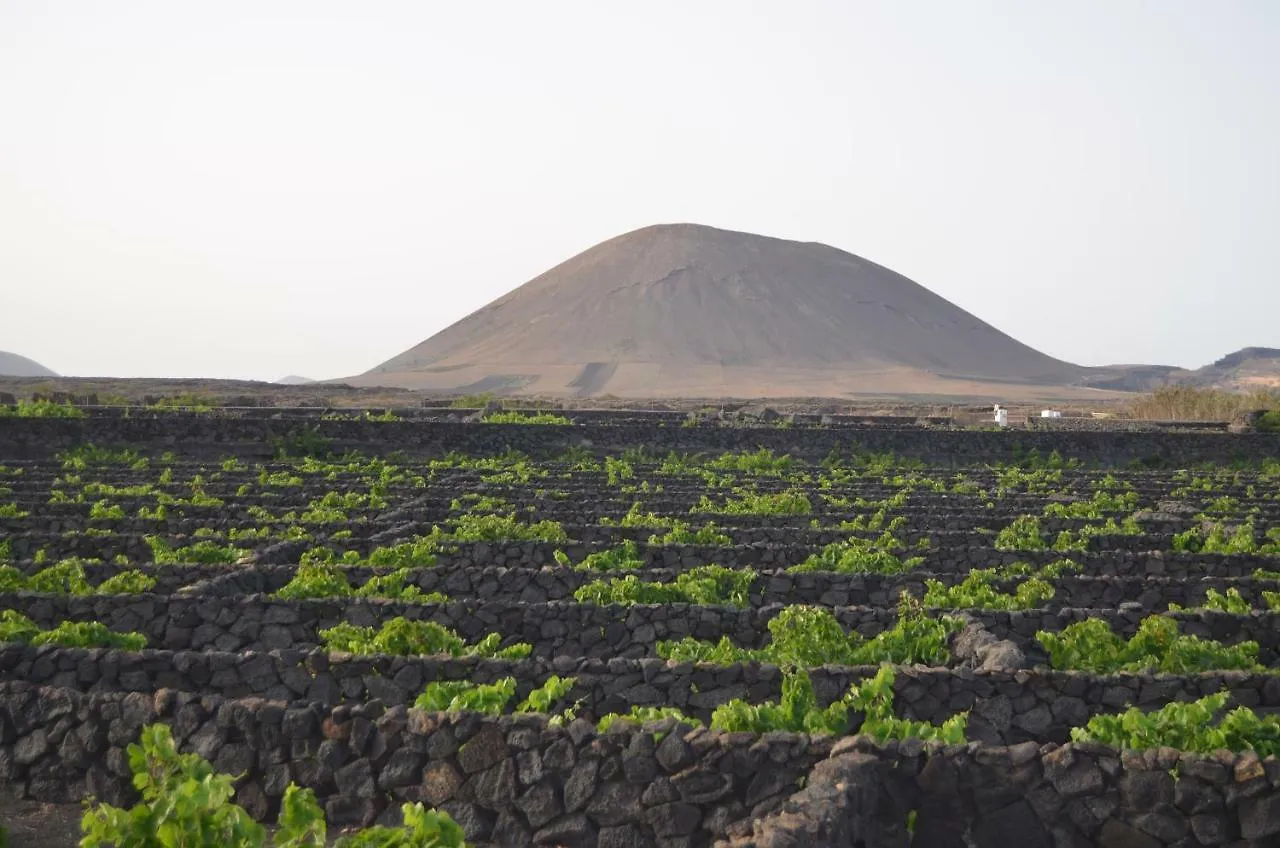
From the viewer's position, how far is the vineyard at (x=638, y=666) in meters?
7.68

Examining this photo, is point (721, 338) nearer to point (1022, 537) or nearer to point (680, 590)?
point (1022, 537)

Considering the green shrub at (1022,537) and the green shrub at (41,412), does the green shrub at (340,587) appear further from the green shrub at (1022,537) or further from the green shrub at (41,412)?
the green shrub at (41,412)

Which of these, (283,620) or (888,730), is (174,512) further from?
(888,730)

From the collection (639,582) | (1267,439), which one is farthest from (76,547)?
(1267,439)

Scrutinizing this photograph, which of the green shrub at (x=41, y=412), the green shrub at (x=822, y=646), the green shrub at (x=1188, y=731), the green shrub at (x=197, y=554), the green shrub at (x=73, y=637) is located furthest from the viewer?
the green shrub at (x=41, y=412)

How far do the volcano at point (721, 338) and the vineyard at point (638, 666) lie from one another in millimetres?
106609

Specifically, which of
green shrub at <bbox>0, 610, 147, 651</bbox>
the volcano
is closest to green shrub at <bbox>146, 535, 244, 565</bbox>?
green shrub at <bbox>0, 610, 147, 651</bbox>

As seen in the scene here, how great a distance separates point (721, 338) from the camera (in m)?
163

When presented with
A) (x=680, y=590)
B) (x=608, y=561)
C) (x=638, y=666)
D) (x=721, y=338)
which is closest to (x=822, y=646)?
(x=638, y=666)

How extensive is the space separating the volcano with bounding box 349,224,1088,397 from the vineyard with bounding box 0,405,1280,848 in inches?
4197

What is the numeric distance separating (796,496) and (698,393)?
105602mm

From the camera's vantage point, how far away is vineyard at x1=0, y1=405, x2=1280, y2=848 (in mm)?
7676

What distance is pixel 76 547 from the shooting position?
17.8 metres

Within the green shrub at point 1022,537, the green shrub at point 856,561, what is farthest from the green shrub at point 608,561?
the green shrub at point 1022,537
